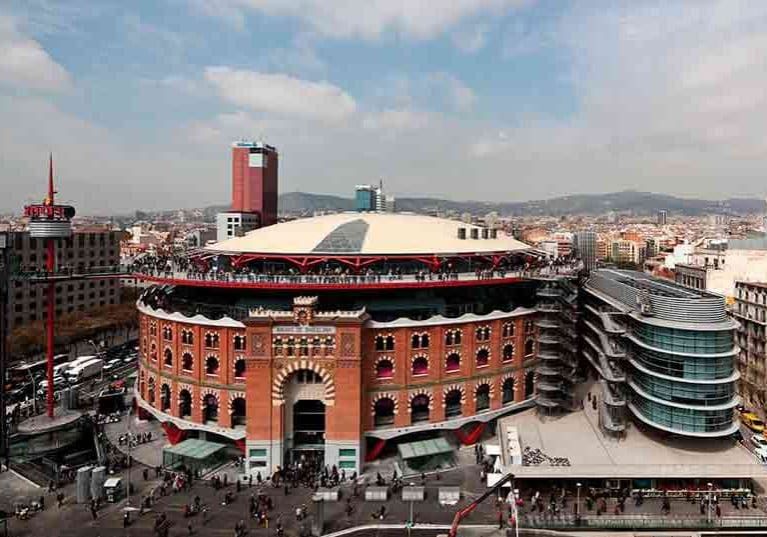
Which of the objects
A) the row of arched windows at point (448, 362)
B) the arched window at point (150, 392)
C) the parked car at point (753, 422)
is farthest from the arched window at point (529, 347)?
the arched window at point (150, 392)

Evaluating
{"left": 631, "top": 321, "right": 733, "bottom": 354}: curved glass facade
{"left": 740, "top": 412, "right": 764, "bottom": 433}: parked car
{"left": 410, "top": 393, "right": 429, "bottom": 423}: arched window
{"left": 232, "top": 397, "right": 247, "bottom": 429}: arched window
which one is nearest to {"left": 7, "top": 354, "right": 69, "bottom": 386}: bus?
{"left": 232, "top": 397, "right": 247, "bottom": 429}: arched window

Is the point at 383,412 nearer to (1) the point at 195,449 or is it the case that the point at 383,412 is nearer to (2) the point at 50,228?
(1) the point at 195,449

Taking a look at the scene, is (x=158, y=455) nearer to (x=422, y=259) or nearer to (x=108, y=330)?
(x=422, y=259)

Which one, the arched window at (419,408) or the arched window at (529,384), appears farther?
the arched window at (529,384)

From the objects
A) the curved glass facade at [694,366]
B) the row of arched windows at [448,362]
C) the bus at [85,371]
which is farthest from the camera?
the bus at [85,371]

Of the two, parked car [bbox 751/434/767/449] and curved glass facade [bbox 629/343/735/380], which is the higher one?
curved glass facade [bbox 629/343/735/380]

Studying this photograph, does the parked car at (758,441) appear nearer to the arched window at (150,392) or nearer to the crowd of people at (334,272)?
the crowd of people at (334,272)

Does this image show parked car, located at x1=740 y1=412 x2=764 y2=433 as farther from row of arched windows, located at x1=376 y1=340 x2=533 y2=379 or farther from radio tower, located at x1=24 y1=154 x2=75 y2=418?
radio tower, located at x1=24 y1=154 x2=75 y2=418
